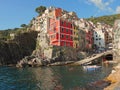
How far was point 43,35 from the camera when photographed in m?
140

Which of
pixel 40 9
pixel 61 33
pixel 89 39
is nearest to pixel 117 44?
pixel 89 39

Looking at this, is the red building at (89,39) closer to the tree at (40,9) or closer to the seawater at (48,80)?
the tree at (40,9)

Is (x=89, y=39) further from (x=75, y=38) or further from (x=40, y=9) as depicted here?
(x=40, y=9)

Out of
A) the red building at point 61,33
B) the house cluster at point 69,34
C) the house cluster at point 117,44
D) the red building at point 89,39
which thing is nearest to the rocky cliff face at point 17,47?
Answer: the house cluster at point 69,34

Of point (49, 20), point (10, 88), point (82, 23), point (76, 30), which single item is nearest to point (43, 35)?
point (49, 20)

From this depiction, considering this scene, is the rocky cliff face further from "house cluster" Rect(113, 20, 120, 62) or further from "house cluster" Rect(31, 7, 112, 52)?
"house cluster" Rect(113, 20, 120, 62)

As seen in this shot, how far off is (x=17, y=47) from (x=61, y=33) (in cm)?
3633

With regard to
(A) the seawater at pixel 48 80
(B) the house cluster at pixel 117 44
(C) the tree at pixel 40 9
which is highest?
(C) the tree at pixel 40 9

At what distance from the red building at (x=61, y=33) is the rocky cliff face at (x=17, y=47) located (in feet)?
68.0

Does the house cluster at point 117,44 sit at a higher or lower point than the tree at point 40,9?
lower

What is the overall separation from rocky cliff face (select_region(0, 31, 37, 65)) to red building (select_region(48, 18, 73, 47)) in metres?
20.7

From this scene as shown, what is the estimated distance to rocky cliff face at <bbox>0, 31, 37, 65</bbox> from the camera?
14350 cm

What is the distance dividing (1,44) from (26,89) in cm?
10084

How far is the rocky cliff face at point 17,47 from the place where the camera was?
144 m
